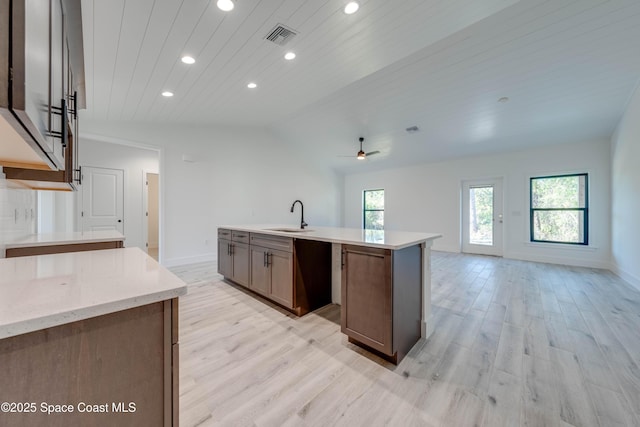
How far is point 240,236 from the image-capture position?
3264mm

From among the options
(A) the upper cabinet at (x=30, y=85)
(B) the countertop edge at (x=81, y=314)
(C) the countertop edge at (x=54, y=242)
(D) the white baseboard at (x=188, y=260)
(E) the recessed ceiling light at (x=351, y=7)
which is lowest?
(D) the white baseboard at (x=188, y=260)

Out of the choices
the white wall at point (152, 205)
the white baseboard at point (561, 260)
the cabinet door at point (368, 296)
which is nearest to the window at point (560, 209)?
the white baseboard at point (561, 260)

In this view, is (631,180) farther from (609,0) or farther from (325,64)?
(325,64)

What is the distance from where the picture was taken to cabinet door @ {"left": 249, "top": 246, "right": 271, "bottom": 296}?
9.19 feet

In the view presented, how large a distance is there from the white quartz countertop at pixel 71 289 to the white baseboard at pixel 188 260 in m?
3.81

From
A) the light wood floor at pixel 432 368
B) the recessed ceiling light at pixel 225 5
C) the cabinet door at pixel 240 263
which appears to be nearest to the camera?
the light wood floor at pixel 432 368

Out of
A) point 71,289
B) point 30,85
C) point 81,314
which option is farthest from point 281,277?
point 30,85

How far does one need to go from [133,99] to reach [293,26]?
2575mm

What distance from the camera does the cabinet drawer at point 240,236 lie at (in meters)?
→ 3.15

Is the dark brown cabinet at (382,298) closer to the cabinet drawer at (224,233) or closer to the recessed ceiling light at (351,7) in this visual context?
the recessed ceiling light at (351,7)

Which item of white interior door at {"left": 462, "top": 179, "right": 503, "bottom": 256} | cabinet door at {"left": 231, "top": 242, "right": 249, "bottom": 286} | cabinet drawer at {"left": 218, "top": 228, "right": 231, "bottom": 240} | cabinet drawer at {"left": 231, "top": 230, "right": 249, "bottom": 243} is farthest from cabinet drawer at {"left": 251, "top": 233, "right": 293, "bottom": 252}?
white interior door at {"left": 462, "top": 179, "right": 503, "bottom": 256}

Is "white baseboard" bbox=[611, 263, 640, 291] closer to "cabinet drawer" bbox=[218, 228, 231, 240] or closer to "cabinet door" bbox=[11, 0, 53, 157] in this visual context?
"cabinet drawer" bbox=[218, 228, 231, 240]

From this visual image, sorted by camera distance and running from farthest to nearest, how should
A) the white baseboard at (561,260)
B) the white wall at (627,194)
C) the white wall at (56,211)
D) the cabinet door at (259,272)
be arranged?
the white baseboard at (561,260) → the white wall at (56,211) → the white wall at (627,194) → the cabinet door at (259,272)

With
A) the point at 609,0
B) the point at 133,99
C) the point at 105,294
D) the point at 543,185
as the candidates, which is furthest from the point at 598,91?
the point at 133,99
